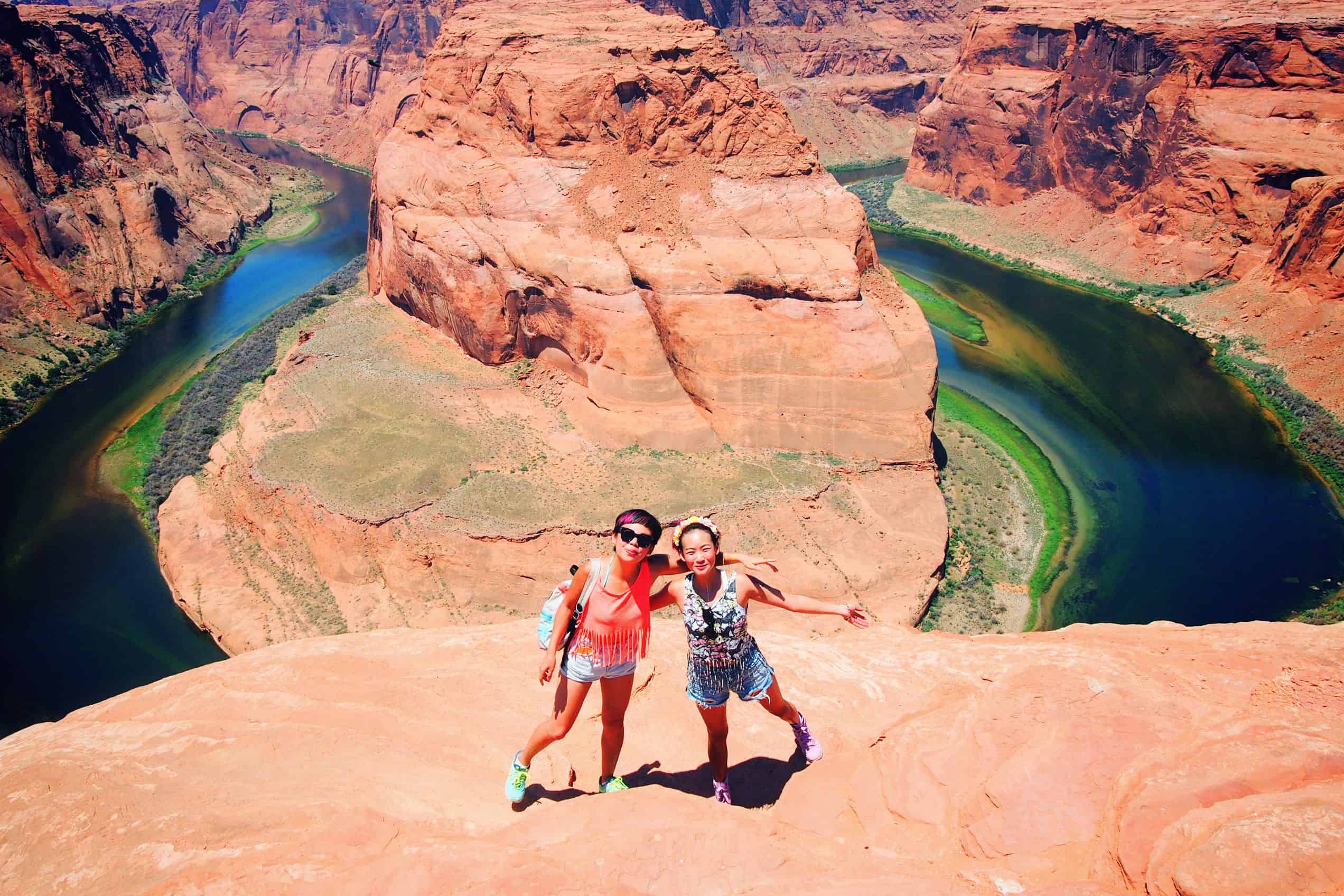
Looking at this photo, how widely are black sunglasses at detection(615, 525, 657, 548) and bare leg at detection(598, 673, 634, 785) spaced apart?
4.14 feet

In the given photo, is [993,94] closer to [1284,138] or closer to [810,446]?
[1284,138]

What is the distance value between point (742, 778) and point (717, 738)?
2.63 feet

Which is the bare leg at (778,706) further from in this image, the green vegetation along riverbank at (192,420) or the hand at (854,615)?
the green vegetation along riverbank at (192,420)

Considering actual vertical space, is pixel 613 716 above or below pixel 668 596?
Result: below

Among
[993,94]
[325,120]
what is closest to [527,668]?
[993,94]

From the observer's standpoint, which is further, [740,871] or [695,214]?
[695,214]

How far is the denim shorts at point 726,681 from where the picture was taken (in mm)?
6375

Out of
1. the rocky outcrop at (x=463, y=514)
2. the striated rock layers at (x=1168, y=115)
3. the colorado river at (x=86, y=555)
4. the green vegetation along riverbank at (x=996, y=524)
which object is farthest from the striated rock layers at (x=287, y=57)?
the green vegetation along riverbank at (x=996, y=524)

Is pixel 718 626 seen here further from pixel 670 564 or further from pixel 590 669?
pixel 590 669

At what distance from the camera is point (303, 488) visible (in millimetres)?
19859

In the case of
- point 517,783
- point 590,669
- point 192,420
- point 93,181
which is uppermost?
point 590,669

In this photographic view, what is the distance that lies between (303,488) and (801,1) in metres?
76.9

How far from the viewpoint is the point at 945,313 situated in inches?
1480

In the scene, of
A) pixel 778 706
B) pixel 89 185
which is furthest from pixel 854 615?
pixel 89 185
